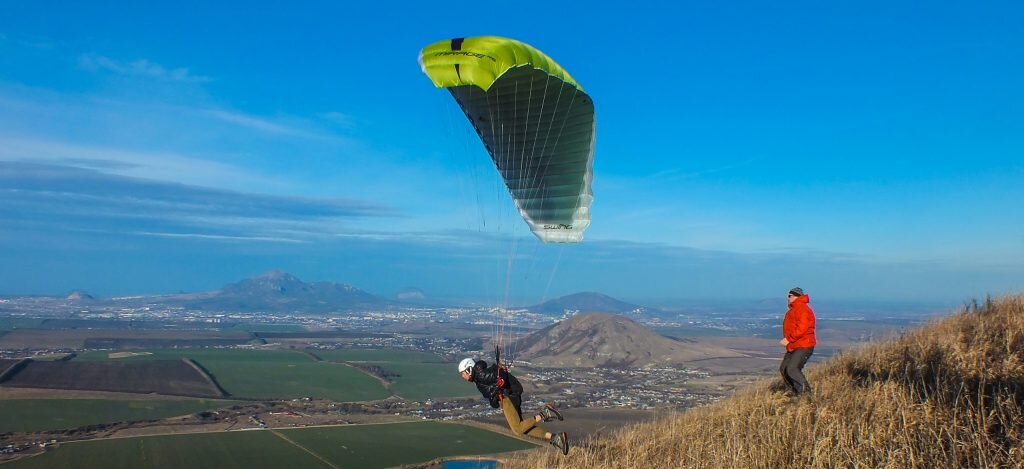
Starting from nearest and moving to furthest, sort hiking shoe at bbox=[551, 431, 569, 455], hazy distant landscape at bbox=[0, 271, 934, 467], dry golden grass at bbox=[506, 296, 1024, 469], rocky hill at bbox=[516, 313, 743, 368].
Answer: dry golden grass at bbox=[506, 296, 1024, 469], hiking shoe at bbox=[551, 431, 569, 455], hazy distant landscape at bbox=[0, 271, 934, 467], rocky hill at bbox=[516, 313, 743, 368]

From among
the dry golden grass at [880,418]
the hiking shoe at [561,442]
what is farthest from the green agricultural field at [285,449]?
the dry golden grass at [880,418]

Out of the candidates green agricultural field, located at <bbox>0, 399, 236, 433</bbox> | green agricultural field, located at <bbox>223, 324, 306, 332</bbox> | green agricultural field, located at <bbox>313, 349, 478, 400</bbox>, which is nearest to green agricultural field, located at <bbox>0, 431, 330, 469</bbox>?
green agricultural field, located at <bbox>0, 399, 236, 433</bbox>

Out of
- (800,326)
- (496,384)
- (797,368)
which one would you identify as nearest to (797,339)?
(800,326)

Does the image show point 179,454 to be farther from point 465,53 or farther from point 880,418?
point 880,418

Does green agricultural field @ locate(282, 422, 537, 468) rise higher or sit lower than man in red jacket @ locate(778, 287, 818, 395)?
lower

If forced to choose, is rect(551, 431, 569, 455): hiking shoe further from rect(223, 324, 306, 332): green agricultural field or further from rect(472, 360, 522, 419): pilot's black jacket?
rect(223, 324, 306, 332): green agricultural field

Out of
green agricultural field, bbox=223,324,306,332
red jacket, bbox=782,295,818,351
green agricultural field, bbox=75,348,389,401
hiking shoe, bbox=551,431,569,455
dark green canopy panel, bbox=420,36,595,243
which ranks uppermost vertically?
dark green canopy panel, bbox=420,36,595,243

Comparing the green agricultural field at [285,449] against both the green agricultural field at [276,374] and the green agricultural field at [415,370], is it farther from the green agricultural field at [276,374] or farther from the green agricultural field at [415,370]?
the green agricultural field at [415,370]
